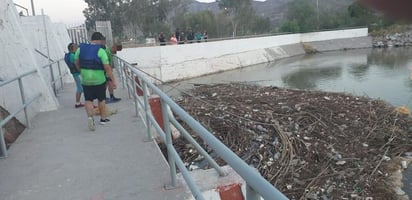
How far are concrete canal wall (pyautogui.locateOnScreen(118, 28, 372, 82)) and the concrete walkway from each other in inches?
639

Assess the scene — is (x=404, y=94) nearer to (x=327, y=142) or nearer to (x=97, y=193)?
(x=327, y=142)

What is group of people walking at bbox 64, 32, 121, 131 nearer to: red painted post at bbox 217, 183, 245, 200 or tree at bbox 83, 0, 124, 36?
red painted post at bbox 217, 183, 245, 200

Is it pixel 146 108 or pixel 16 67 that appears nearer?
pixel 146 108

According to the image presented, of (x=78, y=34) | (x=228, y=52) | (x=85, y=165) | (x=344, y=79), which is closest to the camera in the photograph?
(x=85, y=165)

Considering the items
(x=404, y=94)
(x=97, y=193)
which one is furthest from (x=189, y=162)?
(x=404, y=94)

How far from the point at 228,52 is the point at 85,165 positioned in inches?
960

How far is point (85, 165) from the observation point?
160 inches

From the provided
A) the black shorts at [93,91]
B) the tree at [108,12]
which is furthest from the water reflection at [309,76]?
the tree at [108,12]

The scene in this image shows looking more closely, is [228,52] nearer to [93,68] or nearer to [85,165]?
[93,68]

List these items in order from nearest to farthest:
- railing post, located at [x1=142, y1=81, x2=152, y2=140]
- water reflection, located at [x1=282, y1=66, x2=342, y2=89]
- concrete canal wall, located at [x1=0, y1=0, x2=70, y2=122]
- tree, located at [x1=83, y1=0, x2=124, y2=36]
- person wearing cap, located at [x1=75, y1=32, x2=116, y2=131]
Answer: railing post, located at [x1=142, y1=81, x2=152, y2=140] → person wearing cap, located at [x1=75, y1=32, x2=116, y2=131] → concrete canal wall, located at [x1=0, y1=0, x2=70, y2=122] → water reflection, located at [x1=282, y1=66, x2=342, y2=89] → tree, located at [x1=83, y1=0, x2=124, y2=36]

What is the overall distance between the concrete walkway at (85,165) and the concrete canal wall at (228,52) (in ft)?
53.2

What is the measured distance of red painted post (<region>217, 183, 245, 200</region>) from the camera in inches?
129

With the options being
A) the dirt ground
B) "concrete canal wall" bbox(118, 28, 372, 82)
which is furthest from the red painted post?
"concrete canal wall" bbox(118, 28, 372, 82)

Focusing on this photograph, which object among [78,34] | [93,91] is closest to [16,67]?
[93,91]
